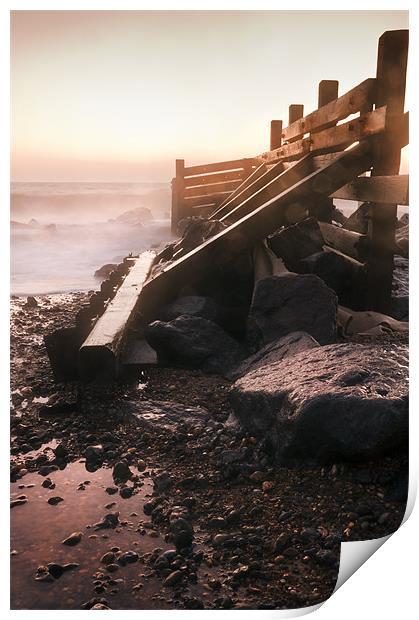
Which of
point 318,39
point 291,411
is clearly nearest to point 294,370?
point 291,411

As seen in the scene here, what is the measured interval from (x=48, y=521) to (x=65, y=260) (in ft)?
24.7

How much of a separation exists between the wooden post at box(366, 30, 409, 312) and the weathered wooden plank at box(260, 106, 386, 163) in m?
0.11

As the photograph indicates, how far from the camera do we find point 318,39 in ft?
13.5

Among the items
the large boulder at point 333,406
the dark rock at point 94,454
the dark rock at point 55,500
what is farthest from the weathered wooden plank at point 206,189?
the dark rock at point 55,500

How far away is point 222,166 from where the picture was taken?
13609 millimetres

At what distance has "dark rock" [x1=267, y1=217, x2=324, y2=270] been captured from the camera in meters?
5.32

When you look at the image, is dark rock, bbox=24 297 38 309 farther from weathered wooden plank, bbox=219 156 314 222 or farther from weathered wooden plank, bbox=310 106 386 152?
weathered wooden plank, bbox=310 106 386 152

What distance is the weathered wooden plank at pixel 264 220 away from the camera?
192 inches

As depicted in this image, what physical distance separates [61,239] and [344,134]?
236 inches

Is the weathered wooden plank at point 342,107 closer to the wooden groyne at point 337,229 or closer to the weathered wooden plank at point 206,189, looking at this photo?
the wooden groyne at point 337,229

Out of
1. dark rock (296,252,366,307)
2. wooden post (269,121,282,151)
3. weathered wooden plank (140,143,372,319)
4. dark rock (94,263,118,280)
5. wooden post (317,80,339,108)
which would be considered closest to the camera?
weathered wooden plank (140,143,372,319)

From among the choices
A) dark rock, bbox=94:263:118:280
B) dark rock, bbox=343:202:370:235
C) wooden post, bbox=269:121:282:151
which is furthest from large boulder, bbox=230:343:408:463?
wooden post, bbox=269:121:282:151

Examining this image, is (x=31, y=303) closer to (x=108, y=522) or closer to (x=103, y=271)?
(x=103, y=271)
